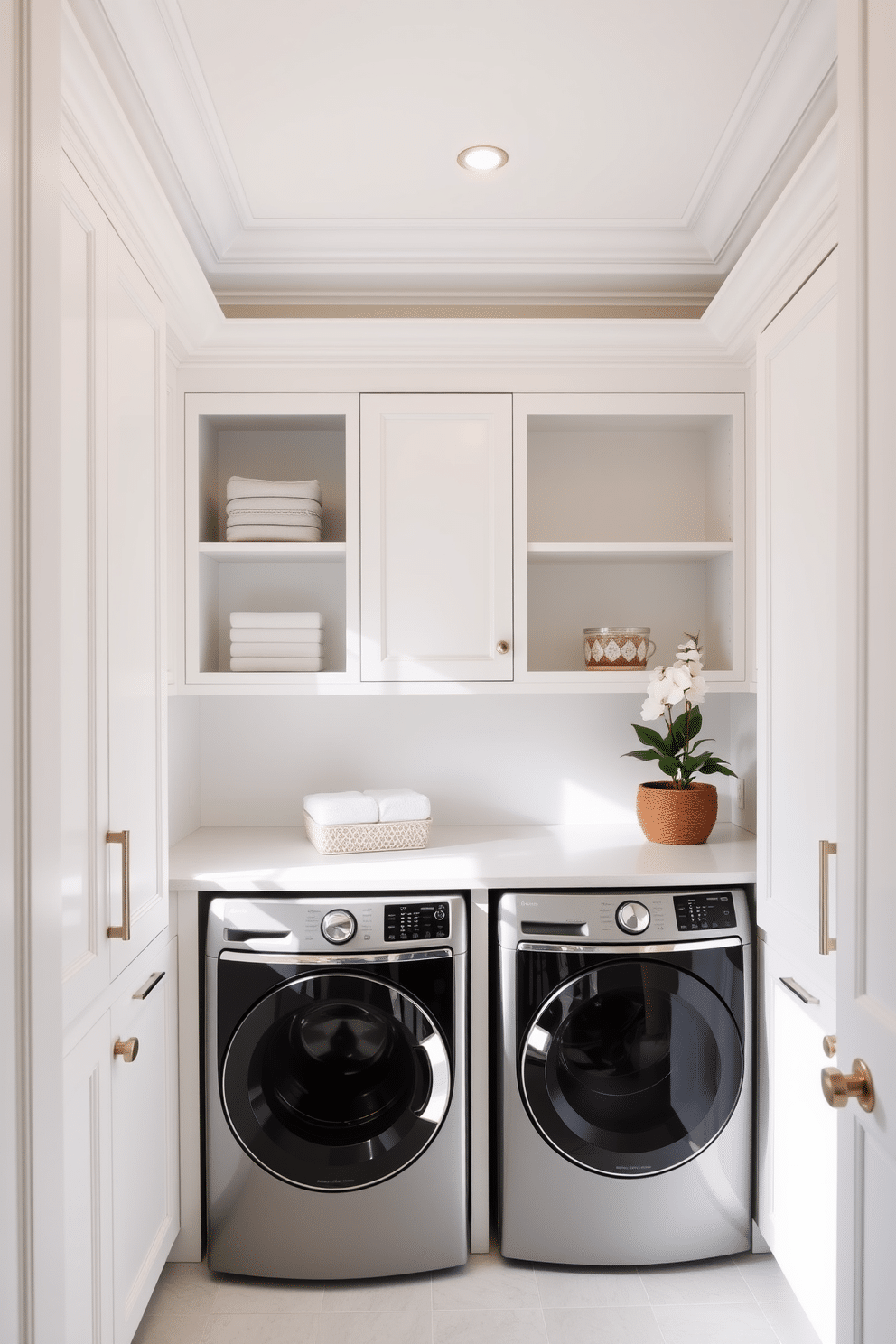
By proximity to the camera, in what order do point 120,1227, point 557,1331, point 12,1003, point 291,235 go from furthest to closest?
point 291,235
point 557,1331
point 120,1227
point 12,1003

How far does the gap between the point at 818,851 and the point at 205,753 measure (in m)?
1.74

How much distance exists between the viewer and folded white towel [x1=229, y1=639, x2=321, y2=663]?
2.37 metres

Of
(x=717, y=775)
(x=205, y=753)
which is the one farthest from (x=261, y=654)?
(x=717, y=775)

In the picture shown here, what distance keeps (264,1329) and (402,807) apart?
1.15 metres

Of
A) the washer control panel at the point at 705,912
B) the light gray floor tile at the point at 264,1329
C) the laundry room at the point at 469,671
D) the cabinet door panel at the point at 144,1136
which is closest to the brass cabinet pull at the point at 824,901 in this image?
the laundry room at the point at 469,671

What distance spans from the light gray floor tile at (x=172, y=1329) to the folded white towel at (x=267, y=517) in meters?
1.82

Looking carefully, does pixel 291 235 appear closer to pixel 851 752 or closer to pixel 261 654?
pixel 261 654

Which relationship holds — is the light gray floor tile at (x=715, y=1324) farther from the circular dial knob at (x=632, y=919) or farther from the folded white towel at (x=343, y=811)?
the folded white towel at (x=343, y=811)

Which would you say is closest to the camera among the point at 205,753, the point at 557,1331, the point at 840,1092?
the point at 840,1092

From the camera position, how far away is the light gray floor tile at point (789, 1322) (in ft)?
6.10

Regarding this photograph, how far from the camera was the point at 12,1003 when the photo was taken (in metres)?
0.72

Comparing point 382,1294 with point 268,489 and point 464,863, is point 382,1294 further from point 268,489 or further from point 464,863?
point 268,489

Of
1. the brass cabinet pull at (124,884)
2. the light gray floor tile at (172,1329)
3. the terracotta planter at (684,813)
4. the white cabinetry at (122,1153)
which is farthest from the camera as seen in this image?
the terracotta planter at (684,813)

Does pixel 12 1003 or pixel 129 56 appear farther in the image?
pixel 129 56
